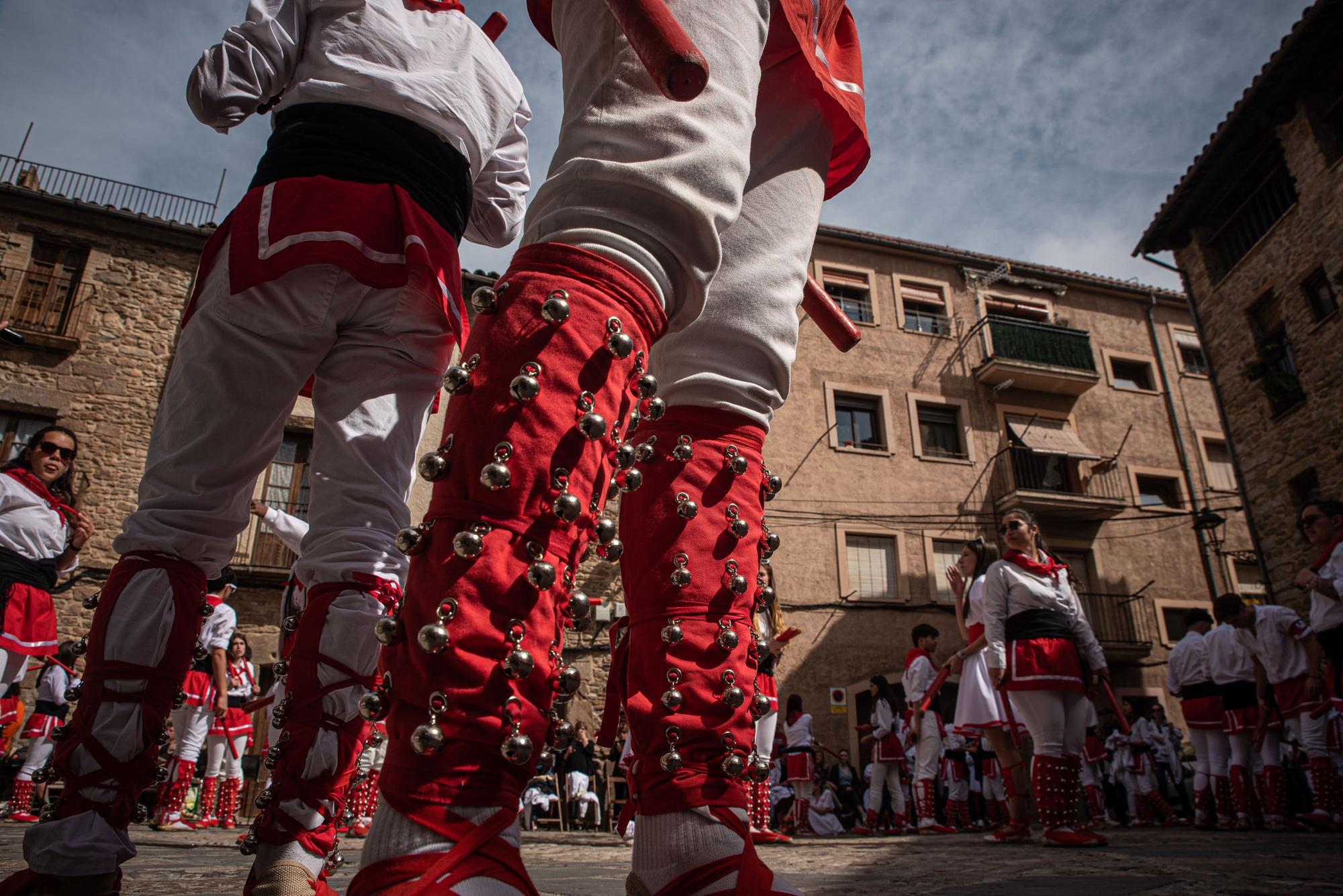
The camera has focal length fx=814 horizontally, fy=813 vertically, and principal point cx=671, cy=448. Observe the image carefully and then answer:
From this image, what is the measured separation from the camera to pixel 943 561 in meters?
17.7

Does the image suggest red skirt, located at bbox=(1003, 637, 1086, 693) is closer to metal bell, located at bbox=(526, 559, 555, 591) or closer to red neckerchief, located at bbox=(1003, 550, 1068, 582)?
red neckerchief, located at bbox=(1003, 550, 1068, 582)

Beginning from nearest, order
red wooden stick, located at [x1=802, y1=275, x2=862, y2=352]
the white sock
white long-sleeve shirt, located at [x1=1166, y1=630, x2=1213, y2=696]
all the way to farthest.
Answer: the white sock
red wooden stick, located at [x1=802, y1=275, x2=862, y2=352]
white long-sleeve shirt, located at [x1=1166, y1=630, x2=1213, y2=696]

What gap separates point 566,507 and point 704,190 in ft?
1.48

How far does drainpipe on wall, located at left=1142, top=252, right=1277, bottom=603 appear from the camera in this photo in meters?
14.2

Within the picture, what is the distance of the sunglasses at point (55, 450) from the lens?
15.5 ft

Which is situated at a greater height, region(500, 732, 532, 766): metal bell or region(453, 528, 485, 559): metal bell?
region(453, 528, 485, 559): metal bell

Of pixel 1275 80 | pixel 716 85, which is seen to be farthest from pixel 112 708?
pixel 1275 80

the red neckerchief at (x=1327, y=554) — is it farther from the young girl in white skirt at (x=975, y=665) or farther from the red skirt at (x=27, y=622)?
the red skirt at (x=27, y=622)

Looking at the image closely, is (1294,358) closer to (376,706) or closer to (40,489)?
(40,489)

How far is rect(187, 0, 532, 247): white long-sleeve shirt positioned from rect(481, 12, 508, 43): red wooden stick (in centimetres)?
20

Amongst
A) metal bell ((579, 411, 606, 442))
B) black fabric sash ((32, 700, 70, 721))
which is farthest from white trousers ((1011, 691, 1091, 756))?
black fabric sash ((32, 700, 70, 721))

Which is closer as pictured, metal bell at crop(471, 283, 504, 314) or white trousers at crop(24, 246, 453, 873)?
Answer: metal bell at crop(471, 283, 504, 314)

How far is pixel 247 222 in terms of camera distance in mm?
1530

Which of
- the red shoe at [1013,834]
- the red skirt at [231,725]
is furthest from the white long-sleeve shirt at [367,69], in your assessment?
the red skirt at [231,725]
